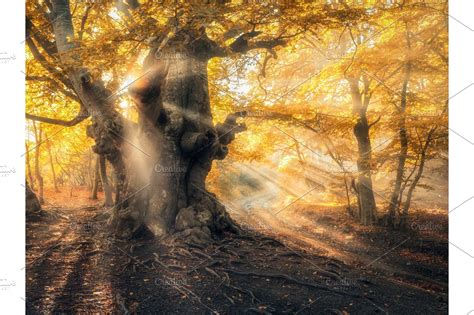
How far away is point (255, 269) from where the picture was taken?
2869 millimetres

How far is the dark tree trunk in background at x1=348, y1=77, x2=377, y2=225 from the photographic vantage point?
3.57 meters

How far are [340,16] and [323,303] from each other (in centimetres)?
299

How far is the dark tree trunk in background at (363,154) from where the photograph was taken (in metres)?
3.57

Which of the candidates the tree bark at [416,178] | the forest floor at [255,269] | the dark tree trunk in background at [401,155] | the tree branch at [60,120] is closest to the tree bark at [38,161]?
the tree branch at [60,120]

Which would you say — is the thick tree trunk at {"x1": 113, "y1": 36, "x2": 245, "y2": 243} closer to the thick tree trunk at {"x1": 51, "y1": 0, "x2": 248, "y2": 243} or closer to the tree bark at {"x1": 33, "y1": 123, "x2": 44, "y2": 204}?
the thick tree trunk at {"x1": 51, "y1": 0, "x2": 248, "y2": 243}

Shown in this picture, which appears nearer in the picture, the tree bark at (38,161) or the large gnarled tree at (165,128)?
the large gnarled tree at (165,128)

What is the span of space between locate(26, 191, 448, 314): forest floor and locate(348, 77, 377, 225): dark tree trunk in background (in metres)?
0.29

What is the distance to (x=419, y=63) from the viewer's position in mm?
3418

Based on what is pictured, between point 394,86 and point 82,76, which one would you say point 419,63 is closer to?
point 394,86

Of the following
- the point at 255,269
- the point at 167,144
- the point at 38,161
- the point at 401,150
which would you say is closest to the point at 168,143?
the point at 167,144

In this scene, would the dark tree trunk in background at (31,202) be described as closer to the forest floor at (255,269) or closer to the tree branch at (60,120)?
the forest floor at (255,269)

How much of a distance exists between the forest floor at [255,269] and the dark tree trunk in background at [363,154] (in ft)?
0.96

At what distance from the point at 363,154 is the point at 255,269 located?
7.06 feet

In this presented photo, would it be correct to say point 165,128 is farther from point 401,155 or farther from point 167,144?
point 401,155
